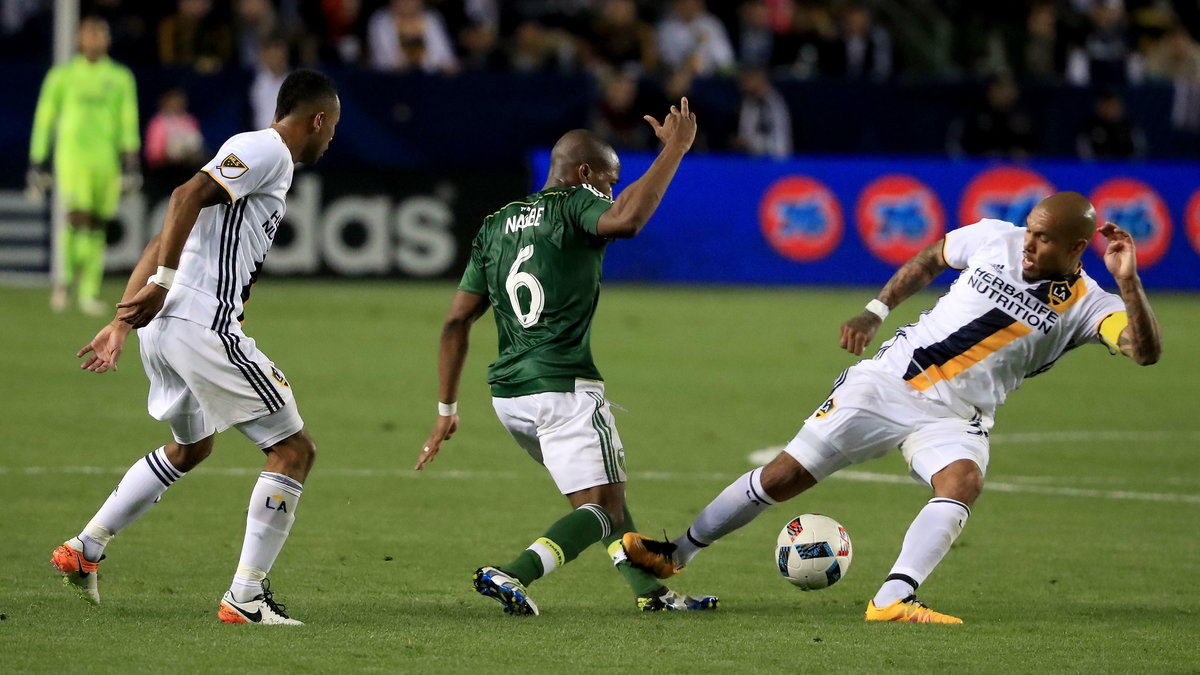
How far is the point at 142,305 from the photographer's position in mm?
5633


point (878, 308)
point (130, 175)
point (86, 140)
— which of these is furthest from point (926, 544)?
point (86, 140)

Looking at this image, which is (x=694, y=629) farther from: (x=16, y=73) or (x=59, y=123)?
(x=16, y=73)

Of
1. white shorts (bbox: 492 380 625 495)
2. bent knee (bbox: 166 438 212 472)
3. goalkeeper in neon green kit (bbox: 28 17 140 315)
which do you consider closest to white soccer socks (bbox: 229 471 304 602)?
bent knee (bbox: 166 438 212 472)

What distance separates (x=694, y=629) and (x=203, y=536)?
2.58 metres

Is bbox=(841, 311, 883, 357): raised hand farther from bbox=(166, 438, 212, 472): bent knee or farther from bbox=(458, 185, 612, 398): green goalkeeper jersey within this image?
bbox=(166, 438, 212, 472): bent knee

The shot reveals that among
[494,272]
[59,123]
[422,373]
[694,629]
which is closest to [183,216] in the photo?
[494,272]

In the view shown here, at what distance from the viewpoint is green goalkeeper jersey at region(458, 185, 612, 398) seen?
20.8 feet

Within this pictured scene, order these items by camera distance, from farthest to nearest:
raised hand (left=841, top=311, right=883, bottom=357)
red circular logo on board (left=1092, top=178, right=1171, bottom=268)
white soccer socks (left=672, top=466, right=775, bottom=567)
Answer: red circular logo on board (left=1092, top=178, right=1171, bottom=268) < white soccer socks (left=672, top=466, right=775, bottom=567) < raised hand (left=841, top=311, right=883, bottom=357)

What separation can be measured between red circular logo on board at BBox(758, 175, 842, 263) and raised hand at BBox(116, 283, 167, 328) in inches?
585

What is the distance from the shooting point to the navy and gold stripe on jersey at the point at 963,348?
6.54 meters

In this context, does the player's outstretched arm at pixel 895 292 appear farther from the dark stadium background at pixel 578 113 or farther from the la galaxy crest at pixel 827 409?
the dark stadium background at pixel 578 113

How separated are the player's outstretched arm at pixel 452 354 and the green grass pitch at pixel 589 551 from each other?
0.59 meters

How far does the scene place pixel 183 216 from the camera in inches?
223

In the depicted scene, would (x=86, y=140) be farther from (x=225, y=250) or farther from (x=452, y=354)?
(x=225, y=250)
